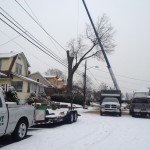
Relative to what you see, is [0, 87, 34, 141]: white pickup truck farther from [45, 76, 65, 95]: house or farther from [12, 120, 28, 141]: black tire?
[45, 76, 65, 95]: house

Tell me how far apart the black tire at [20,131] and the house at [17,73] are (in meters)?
29.5

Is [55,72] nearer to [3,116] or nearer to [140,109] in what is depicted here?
[140,109]

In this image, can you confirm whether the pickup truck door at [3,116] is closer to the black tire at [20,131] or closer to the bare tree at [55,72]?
the black tire at [20,131]

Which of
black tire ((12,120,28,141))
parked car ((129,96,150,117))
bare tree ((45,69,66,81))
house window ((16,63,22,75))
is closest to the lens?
black tire ((12,120,28,141))

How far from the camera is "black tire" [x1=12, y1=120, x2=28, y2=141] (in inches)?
422

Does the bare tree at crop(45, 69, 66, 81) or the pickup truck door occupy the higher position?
the bare tree at crop(45, 69, 66, 81)

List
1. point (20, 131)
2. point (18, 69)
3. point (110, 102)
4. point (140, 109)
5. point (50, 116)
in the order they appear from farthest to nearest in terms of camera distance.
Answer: point (18, 69), point (110, 102), point (140, 109), point (50, 116), point (20, 131)

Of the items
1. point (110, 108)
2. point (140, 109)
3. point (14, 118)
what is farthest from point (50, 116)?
point (140, 109)

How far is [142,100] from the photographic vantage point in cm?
2936

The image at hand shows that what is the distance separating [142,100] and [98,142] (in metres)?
19.5

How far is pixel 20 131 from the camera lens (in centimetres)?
1109

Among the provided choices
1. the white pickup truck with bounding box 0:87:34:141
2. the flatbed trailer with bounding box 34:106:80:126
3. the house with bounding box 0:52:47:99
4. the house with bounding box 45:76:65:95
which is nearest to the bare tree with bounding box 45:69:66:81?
the house with bounding box 45:76:65:95

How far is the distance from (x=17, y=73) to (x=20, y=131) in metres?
33.8

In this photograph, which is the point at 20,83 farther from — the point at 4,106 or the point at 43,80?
the point at 4,106
